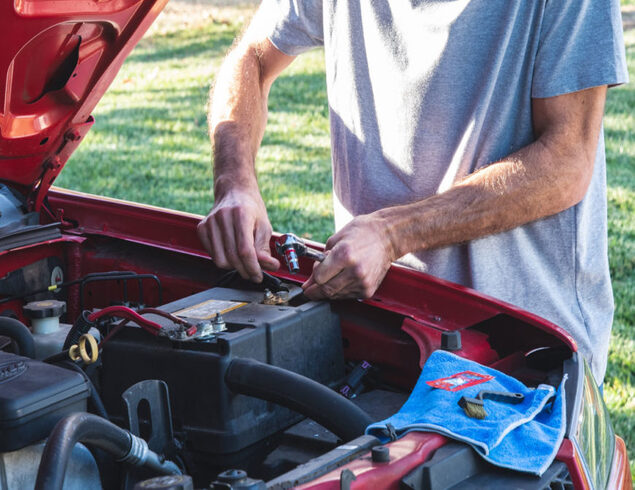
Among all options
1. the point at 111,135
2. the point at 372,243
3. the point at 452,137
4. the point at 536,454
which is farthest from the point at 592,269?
the point at 111,135

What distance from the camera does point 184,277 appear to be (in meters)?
2.02

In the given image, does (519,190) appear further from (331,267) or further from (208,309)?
(208,309)

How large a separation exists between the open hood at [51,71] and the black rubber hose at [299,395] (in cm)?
74

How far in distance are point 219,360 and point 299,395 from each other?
141mm

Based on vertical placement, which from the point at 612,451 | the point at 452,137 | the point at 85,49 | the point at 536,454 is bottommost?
the point at 612,451

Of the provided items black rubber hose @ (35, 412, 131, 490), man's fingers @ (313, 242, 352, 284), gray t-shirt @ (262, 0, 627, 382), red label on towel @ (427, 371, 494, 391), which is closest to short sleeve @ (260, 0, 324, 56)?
gray t-shirt @ (262, 0, 627, 382)

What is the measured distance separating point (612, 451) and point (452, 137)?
2.38ft

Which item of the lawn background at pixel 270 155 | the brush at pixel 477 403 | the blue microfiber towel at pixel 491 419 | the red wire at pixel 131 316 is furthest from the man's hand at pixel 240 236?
the lawn background at pixel 270 155

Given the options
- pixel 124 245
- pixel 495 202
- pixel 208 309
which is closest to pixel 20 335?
pixel 208 309

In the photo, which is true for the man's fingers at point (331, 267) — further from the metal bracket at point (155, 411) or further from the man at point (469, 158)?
the metal bracket at point (155, 411)

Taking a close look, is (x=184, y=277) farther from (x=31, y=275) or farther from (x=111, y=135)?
(x=111, y=135)

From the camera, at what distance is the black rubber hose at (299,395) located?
4.27ft

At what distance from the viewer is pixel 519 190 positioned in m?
1.81

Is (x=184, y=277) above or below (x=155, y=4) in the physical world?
below
